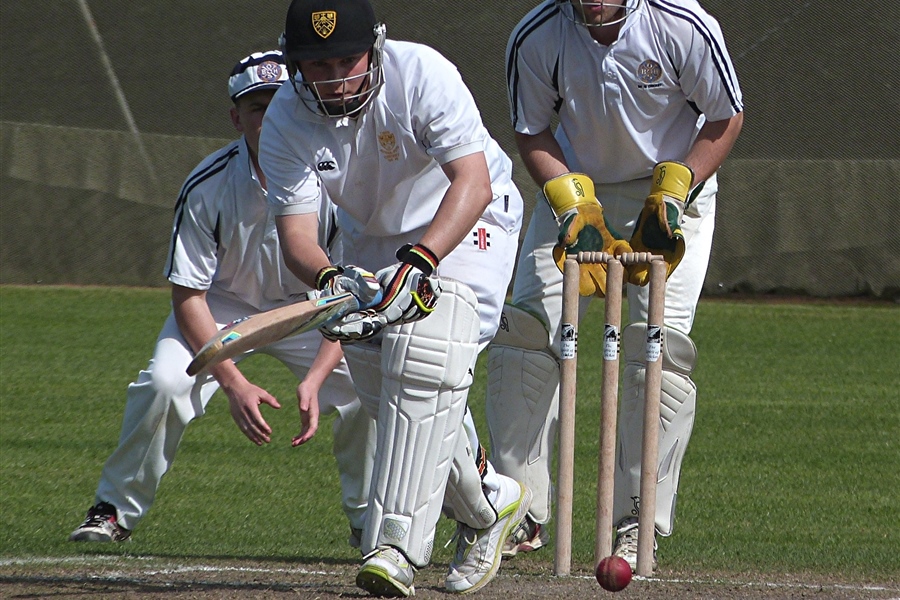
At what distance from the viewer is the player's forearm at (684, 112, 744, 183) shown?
4121 millimetres

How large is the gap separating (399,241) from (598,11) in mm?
1022

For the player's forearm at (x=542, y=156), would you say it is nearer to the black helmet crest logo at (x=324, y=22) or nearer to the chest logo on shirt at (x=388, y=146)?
the chest logo on shirt at (x=388, y=146)

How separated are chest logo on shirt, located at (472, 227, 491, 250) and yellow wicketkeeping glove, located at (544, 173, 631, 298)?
33 cm

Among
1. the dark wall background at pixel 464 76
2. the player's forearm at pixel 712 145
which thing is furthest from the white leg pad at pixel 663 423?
the dark wall background at pixel 464 76

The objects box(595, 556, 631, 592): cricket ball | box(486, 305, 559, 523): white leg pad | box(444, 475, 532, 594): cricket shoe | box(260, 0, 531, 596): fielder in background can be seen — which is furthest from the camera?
box(486, 305, 559, 523): white leg pad

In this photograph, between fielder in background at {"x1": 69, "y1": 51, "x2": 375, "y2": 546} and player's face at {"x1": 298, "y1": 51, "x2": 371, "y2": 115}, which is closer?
player's face at {"x1": 298, "y1": 51, "x2": 371, "y2": 115}

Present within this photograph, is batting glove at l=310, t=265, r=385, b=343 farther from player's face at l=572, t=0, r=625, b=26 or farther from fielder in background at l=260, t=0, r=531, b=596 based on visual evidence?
player's face at l=572, t=0, r=625, b=26

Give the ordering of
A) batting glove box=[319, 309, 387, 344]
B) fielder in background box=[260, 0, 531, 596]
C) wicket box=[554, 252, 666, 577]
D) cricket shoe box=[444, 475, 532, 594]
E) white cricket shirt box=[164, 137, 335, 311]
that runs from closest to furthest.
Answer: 1. batting glove box=[319, 309, 387, 344]
2. fielder in background box=[260, 0, 531, 596]
3. wicket box=[554, 252, 666, 577]
4. cricket shoe box=[444, 475, 532, 594]
5. white cricket shirt box=[164, 137, 335, 311]

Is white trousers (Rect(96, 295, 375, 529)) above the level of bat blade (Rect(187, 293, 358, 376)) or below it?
below

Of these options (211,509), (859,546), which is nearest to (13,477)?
(211,509)

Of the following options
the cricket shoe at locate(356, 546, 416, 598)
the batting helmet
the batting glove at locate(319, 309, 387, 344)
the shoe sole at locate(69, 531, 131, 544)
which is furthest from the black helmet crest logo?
the shoe sole at locate(69, 531, 131, 544)

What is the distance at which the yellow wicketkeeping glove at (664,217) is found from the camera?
12.8ft

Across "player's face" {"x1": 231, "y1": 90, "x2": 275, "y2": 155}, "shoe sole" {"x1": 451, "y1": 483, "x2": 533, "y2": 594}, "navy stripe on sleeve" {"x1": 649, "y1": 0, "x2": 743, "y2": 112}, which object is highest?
"navy stripe on sleeve" {"x1": 649, "y1": 0, "x2": 743, "y2": 112}

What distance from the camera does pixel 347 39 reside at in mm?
3262
